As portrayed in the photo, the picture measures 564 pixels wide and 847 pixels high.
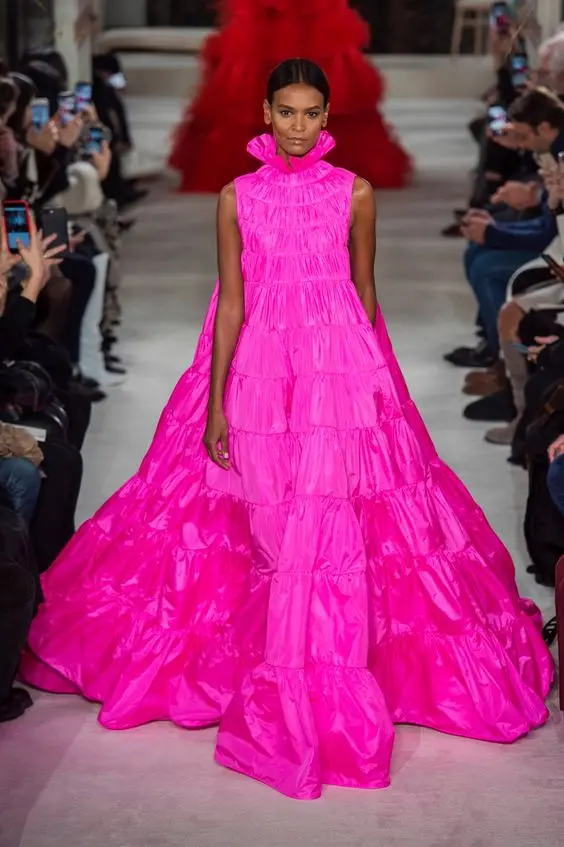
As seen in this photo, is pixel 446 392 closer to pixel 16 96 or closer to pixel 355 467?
pixel 16 96

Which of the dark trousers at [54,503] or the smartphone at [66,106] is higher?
the smartphone at [66,106]

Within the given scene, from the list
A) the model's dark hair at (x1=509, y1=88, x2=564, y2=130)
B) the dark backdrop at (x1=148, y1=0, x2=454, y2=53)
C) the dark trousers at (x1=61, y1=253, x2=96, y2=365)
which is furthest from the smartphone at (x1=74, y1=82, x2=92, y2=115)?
the dark backdrop at (x1=148, y1=0, x2=454, y2=53)

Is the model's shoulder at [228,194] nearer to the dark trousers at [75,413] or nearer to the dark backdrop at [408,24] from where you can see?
the dark trousers at [75,413]

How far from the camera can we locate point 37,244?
4.53 meters

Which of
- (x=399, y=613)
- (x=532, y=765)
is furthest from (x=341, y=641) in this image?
(x=532, y=765)

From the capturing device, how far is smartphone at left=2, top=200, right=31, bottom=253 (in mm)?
4621

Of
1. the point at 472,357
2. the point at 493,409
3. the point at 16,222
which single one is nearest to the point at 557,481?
the point at 16,222

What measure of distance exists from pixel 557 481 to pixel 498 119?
3.65 metres

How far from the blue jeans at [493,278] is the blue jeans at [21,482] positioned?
8.73ft

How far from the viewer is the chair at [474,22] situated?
14.1 meters

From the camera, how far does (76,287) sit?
571cm

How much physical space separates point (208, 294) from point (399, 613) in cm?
467

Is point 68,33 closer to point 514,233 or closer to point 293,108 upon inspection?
point 514,233

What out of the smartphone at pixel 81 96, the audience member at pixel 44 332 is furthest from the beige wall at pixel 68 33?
the smartphone at pixel 81 96
